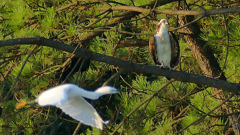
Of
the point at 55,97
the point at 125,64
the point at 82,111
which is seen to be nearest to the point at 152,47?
the point at 125,64

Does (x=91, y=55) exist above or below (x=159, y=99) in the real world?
above

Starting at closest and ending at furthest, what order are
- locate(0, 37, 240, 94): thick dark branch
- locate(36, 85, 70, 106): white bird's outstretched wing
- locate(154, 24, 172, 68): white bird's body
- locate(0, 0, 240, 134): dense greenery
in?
locate(36, 85, 70, 106): white bird's outstretched wing
locate(0, 37, 240, 94): thick dark branch
locate(0, 0, 240, 134): dense greenery
locate(154, 24, 172, 68): white bird's body

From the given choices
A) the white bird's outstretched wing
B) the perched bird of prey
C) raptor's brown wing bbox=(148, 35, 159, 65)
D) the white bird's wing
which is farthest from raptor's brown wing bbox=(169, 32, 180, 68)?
the white bird's outstretched wing

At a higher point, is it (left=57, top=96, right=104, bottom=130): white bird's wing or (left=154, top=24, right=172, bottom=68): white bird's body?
(left=154, top=24, right=172, bottom=68): white bird's body

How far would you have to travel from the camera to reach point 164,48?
3.51 metres

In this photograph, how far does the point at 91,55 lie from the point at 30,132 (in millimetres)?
951

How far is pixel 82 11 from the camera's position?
368cm

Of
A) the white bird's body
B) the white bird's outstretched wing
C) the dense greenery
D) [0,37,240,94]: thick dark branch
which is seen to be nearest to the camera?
the white bird's outstretched wing

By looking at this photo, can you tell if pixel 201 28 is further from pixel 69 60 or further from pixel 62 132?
pixel 62 132

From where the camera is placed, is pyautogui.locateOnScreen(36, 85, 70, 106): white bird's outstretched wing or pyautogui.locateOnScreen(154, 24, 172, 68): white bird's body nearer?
pyautogui.locateOnScreen(36, 85, 70, 106): white bird's outstretched wing

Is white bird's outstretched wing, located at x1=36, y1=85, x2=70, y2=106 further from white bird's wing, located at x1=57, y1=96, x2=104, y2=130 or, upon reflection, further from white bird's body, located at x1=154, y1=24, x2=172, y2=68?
white bird's body, located at x1=154, y1=24, x2=172, y2=68

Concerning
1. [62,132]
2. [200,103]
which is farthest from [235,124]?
[62,132]

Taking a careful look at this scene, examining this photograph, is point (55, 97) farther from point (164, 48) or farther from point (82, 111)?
point (164, 48)

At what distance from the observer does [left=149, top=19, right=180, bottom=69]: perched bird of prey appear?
3.46 meters
